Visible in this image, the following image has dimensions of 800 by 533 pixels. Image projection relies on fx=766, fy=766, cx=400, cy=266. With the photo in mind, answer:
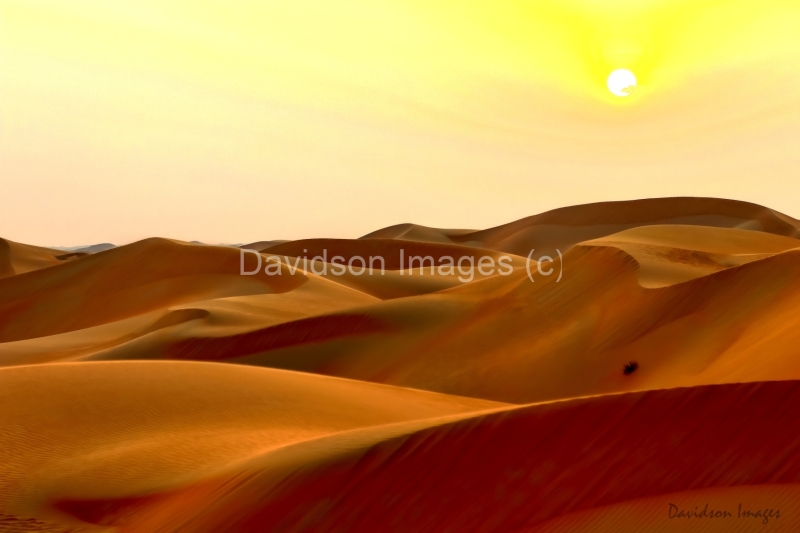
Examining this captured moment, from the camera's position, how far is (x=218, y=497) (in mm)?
3275

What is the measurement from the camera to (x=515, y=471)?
3203mm

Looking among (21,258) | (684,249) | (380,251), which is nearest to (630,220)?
(380,251)

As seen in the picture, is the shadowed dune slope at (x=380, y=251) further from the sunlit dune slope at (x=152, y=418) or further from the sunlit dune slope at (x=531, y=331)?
the sunlit dune slope at (x=152, y=418)

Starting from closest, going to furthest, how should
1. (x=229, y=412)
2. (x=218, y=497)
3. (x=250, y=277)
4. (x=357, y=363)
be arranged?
(x=218, y=497) → (x=229, y=412) → (x=357, y=363) → (x=250, y=277)

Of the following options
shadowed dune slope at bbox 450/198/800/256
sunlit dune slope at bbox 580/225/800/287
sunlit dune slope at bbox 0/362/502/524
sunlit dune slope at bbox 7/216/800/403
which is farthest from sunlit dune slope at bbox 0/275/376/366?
shadowed dune slope at bbox 450/198/800/256

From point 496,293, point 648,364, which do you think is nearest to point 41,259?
point 496,293

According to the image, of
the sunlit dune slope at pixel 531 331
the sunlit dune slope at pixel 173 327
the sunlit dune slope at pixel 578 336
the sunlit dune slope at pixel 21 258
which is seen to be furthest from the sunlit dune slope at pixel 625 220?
the sunlit dune slope at pixel 578 336

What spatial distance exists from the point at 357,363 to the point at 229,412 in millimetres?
5042

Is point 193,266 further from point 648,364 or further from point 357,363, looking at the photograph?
point 648,364

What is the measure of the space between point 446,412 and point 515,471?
7.00ft

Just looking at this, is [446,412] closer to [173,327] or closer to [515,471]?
[515,471]

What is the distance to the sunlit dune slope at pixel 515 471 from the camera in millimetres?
3041

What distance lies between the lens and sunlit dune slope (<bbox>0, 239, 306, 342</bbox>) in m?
16.0

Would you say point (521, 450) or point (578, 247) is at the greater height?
point (578, 247)
